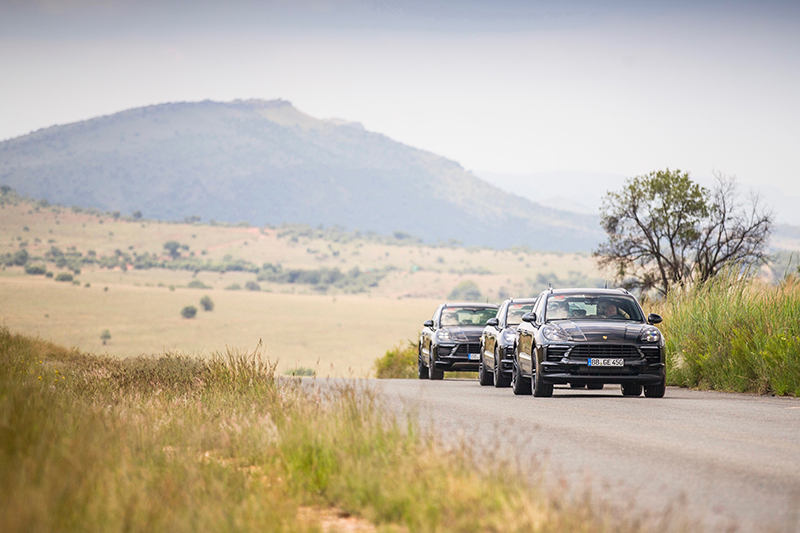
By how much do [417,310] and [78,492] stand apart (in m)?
98.6

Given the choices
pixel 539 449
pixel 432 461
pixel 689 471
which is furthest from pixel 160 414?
pixel 689 471

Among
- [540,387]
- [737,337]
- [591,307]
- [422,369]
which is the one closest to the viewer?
[540,387]

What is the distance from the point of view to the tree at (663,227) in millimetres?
34656

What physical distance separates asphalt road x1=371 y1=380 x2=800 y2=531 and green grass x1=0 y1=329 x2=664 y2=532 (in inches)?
18.2

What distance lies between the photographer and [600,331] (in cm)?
1655

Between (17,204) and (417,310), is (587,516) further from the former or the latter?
(17,204)

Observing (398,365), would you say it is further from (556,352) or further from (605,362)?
(605,362)

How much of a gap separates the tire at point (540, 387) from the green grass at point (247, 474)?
6.71m

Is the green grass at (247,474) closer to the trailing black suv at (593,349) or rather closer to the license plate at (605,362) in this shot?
the trailing black suv at (593,349)

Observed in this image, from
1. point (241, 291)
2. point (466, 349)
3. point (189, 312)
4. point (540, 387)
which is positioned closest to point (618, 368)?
point (540, 387)

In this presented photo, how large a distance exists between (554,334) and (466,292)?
10867cm

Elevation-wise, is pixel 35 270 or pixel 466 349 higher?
pixel 35 270

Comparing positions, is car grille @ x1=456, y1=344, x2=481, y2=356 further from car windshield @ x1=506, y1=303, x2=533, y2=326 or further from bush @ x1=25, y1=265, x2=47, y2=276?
bush @ x1=25, y1=265, x2=47, y2=276

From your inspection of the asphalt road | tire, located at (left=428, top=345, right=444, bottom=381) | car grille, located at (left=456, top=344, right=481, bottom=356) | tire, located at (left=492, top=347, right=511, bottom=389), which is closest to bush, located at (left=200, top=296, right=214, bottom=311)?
tire, located at (left=428, top=345, right=444, bottom=381)
